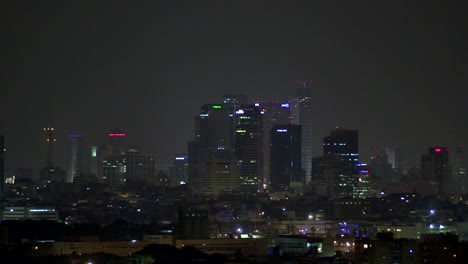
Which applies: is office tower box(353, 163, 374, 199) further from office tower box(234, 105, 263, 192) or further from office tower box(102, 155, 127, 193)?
office tower box(102, 155, 127, 193)

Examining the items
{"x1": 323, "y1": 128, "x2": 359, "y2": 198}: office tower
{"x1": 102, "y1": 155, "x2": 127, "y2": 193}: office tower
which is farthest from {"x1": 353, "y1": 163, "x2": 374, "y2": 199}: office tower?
{"x1": 102, "y1": 155, "x2": 127, "y2": 193}: office tower

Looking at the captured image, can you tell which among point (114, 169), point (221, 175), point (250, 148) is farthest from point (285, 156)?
point (114, 169)

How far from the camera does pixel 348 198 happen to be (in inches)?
3792

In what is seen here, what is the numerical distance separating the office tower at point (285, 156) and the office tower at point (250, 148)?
2.03 m

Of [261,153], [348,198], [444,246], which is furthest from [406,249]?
[261,153]

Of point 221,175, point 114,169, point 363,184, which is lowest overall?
point 363,184

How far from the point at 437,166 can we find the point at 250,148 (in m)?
14.4

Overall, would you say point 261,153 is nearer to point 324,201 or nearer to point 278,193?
point 278,193

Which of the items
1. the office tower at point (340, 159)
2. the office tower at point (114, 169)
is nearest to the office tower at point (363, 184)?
the office tower at point (340, 159)

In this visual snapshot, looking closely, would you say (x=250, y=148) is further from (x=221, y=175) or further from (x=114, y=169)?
(x=114, y=169)

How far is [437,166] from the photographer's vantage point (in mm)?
115375

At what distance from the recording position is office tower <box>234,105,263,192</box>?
115m

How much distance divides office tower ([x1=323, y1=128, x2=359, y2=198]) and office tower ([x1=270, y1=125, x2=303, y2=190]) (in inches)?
215

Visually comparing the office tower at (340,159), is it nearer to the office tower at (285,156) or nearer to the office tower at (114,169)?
the office tower at (285,156)
